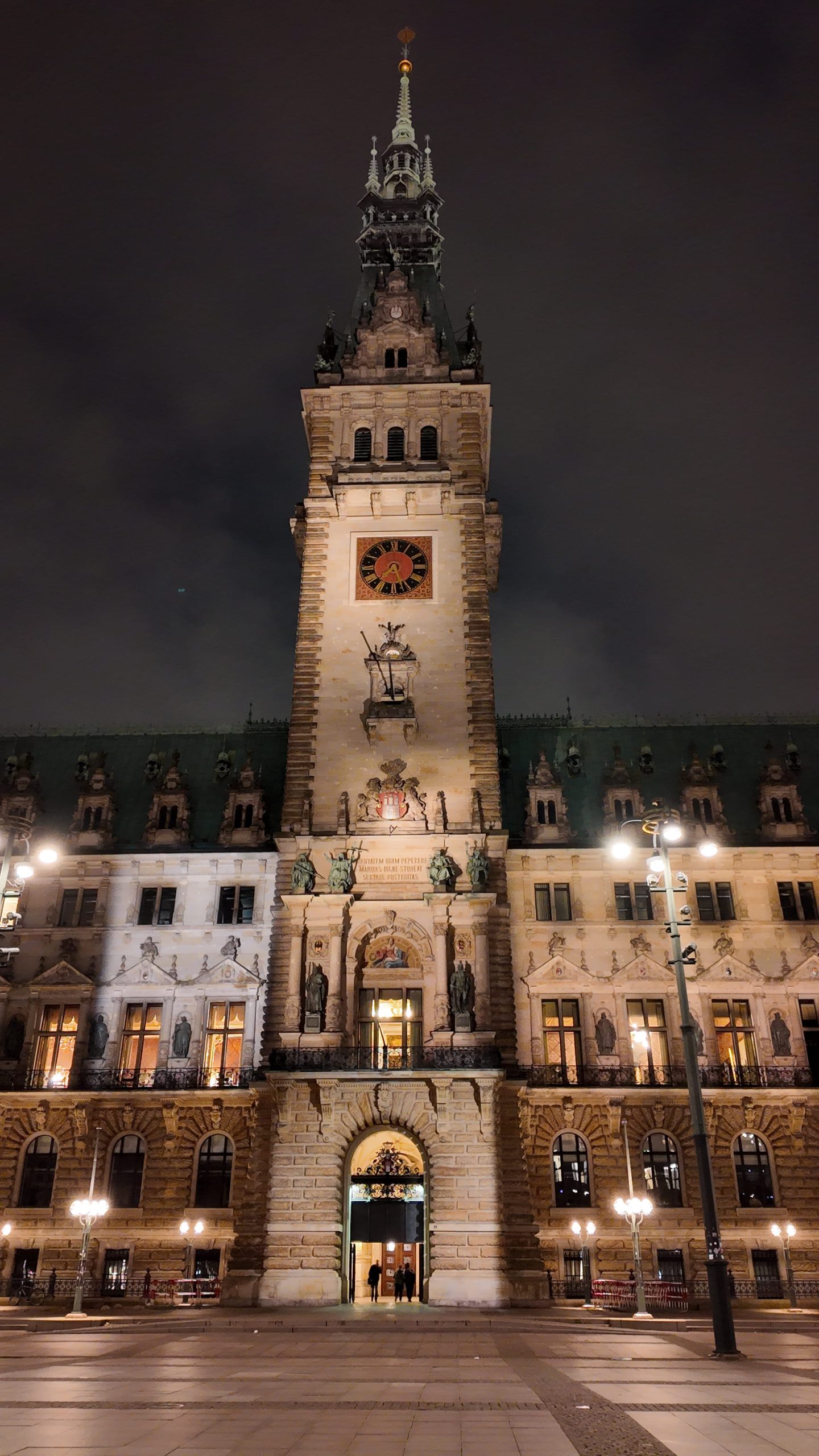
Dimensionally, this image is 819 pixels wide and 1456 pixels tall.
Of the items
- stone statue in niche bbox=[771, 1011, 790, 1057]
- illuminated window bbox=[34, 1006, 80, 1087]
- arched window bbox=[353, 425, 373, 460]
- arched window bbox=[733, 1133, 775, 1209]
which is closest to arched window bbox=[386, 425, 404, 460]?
arched window bbox=[353, 425, 373, 460]

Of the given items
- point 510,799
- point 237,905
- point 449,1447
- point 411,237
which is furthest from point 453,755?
point 411,237

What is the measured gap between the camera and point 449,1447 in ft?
36.8

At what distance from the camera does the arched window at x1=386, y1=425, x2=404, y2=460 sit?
4766cm

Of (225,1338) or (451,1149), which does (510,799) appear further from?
(225,1338)

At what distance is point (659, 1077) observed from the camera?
126 ft

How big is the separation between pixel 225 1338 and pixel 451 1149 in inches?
455

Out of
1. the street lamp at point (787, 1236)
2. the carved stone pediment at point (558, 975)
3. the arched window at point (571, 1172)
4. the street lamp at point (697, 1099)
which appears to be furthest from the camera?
the carved stone pediment at point (558, 975)

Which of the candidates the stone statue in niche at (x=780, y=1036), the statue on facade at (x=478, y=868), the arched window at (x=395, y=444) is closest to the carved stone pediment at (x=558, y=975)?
the statue on facade at (x=478, y=868)

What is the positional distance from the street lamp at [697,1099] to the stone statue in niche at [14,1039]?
Answer: 2825 cm

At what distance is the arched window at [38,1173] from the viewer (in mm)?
37875

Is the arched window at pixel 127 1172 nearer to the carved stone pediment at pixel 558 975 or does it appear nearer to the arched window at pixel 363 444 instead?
the carved stone pediment at pixel 558 975

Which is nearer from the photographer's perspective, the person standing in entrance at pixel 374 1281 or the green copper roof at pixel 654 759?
the person standing in entrance at pixel 374 1281

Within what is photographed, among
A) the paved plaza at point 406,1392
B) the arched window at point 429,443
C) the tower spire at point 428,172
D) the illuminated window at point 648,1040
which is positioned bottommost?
the paved plaza at point 406,1392

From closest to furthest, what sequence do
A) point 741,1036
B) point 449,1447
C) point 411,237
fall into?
1. point 449,1447
2. point 741,1036
3. point 411,237
